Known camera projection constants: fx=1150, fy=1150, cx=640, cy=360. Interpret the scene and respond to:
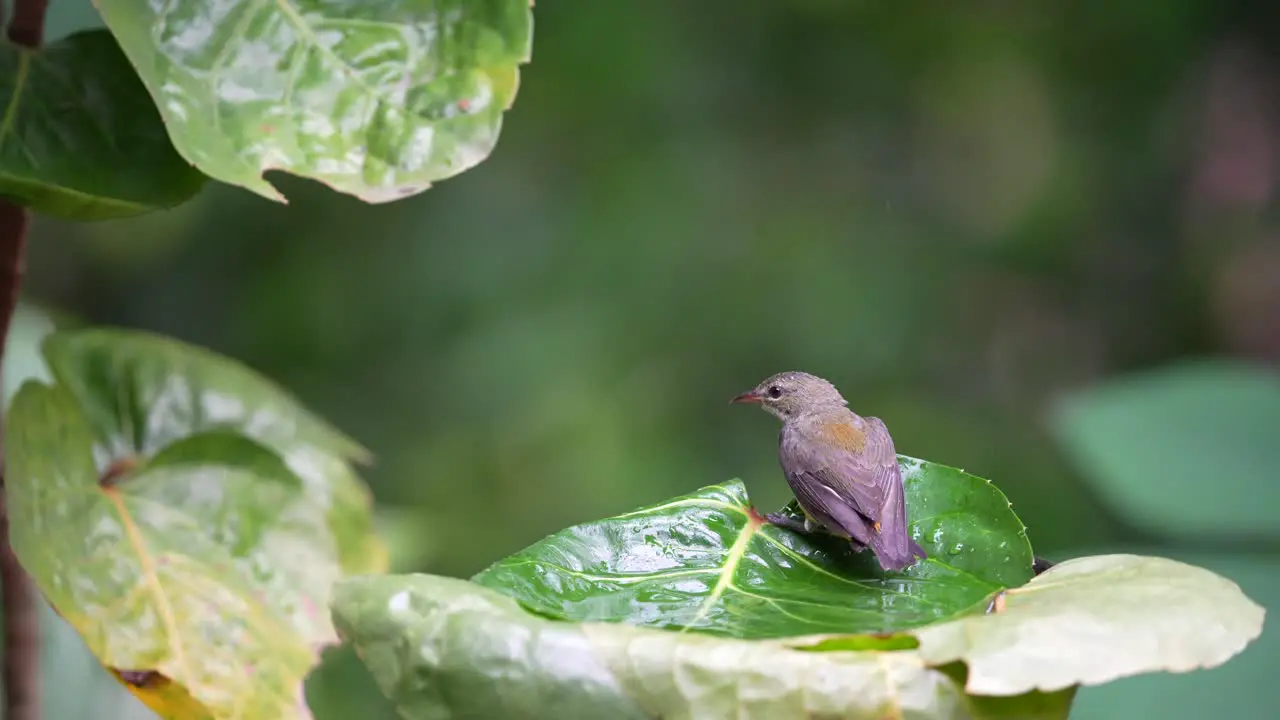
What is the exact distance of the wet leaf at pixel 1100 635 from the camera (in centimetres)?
73

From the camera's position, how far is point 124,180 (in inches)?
42.8

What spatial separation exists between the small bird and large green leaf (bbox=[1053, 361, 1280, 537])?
3.77 feet

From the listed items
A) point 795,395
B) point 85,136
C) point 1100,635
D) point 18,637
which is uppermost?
point 85,136

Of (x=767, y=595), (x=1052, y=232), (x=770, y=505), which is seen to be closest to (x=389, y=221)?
(x=770, y=505)

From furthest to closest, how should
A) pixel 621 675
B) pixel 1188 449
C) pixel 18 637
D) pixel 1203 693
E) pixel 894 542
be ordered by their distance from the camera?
pixel 1188 449 < pixel 1203 693 < pixel 18 637 < pixel 894 542 < pixel 621 675

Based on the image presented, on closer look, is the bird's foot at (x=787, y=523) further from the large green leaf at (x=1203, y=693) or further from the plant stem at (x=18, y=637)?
the large green leaf at (x=1203, y=693)

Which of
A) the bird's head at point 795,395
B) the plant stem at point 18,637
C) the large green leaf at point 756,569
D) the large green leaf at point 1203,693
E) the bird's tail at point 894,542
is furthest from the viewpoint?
the large green leaf at point 1203,693

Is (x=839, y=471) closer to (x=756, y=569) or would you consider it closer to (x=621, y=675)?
(x=756, y=569)

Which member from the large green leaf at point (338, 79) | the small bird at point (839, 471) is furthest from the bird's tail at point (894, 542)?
the large green leaf at point (338, 79)

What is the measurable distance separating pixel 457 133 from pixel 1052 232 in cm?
417

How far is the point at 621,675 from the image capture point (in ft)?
2.48

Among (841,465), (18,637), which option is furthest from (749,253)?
(18,637)

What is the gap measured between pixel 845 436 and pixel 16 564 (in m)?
0.96

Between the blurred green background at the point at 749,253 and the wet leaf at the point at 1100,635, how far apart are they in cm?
331
